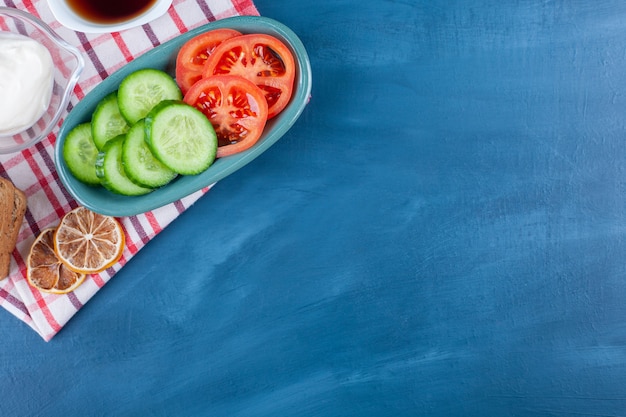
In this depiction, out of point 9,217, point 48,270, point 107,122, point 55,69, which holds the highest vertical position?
point 55,69

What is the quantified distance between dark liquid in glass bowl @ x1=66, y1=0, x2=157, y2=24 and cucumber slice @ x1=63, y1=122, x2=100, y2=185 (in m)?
0.28

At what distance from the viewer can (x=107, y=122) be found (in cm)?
140

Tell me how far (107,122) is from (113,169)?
0.12 m

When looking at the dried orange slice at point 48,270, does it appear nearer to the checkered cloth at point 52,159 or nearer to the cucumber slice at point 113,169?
the checkered cloth at point 52,159

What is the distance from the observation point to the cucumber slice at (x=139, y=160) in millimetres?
1326

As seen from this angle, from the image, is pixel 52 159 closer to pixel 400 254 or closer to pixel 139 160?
pixel 139 160

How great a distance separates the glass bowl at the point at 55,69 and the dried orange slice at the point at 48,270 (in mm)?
235

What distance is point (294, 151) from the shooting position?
5.37 ft

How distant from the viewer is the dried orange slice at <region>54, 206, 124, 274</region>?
147 cm

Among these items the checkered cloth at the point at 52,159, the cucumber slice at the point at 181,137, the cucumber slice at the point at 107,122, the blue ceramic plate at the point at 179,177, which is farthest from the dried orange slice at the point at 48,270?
the cucumber slice at the point at 181,137

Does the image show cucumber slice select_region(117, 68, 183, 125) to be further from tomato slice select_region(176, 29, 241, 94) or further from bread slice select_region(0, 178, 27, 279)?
bread slice select_region(0, 178, 27, 279)

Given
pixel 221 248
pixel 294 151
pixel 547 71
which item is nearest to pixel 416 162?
pixel 294 151

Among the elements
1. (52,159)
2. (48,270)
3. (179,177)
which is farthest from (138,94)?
(48,270)

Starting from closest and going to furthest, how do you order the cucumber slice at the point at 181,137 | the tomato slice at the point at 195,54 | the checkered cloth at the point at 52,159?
1. the cucumber slice at the point at 181,137
2. the tomato slice at the point at 195,54
3. the checkered cloth at the point at 52,159
